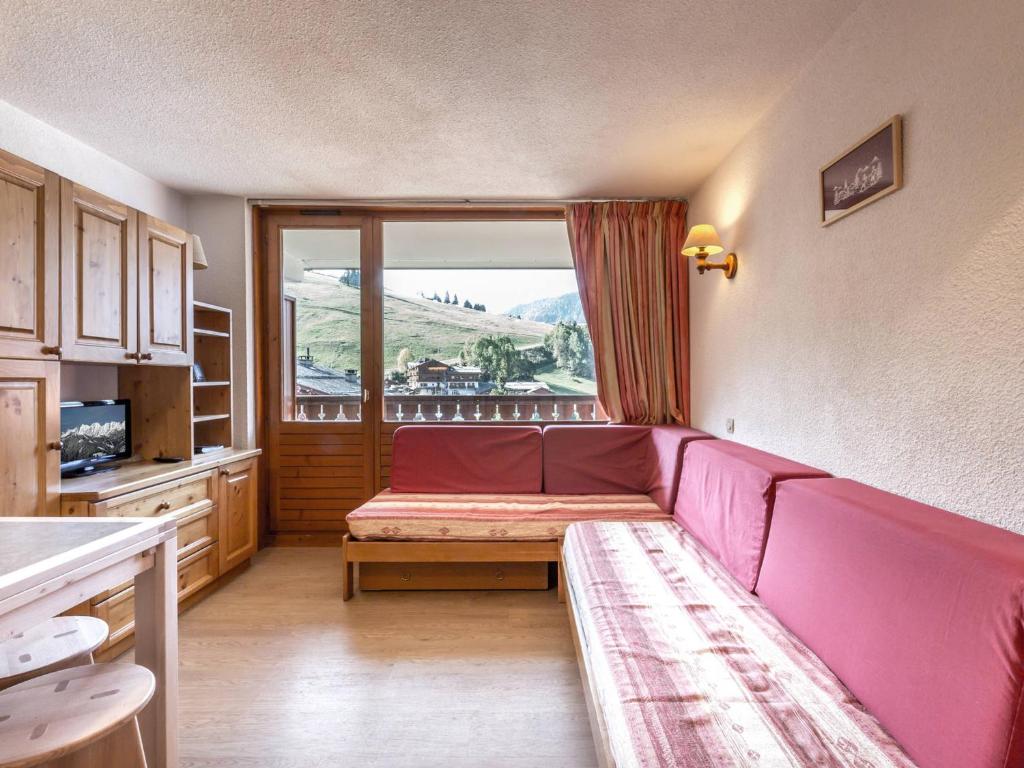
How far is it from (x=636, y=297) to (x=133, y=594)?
10.8 ft

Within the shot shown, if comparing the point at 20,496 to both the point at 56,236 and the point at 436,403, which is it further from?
the point at 436,403

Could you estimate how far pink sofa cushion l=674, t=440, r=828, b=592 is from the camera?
1.75m

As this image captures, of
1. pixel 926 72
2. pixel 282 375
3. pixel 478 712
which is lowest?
pixel 478 712

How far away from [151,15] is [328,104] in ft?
2.22

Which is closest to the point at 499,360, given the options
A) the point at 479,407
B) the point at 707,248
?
the point at 479,407

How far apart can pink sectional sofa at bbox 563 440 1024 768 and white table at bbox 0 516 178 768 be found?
4.13 ft

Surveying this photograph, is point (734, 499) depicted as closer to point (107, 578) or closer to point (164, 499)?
point (107, 578)

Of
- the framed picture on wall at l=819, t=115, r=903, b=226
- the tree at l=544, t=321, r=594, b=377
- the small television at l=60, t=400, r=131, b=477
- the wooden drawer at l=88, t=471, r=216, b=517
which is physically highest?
the framed picture on wall at l=819, t=115, r=903, b=226

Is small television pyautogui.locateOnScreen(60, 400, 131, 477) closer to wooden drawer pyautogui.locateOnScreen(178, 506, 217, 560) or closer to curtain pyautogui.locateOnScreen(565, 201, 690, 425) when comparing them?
wooden drawer pyautogui.locateOnScreen(178, 506, 217, 560)

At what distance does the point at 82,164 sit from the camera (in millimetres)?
2611

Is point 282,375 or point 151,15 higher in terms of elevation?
point 151,15

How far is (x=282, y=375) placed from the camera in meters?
3.59

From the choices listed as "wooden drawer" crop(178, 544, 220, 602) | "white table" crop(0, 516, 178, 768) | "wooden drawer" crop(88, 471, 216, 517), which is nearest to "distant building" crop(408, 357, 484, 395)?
"wooden drawer" crop(88, 471, 216, 517)

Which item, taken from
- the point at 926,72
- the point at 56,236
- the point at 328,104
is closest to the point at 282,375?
the point at 56,236
